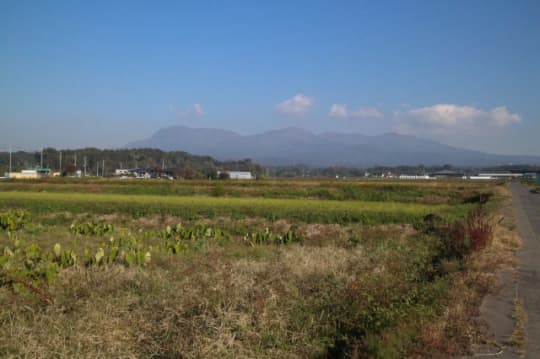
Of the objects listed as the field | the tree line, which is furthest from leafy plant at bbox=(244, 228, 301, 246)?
the tree line

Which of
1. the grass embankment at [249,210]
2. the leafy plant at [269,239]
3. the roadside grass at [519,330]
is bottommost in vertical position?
the leafy plant at [269,239]

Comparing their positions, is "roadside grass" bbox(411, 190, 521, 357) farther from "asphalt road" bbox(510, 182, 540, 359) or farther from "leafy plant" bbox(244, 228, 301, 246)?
"leafy plant" bbox(244, 228, 301, 246)

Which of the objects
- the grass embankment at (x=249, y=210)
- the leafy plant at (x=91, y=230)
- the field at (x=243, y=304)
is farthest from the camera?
the grass embankment at (x=249, y=210)

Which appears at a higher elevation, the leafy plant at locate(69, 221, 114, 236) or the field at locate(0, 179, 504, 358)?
the field at locate(0, 179, 504, 358)

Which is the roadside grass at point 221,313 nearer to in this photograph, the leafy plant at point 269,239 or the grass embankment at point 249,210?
the leafy plant at point 269,239

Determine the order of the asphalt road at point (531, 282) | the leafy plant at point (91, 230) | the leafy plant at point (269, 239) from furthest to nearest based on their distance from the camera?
the leafy plant at point (91, 230), the leafy plant at point (269, 239), the asphalt road at point (531, 282)

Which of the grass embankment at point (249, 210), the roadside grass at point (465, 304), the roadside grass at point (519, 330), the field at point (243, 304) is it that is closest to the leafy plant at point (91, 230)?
the field at point (243, 304)

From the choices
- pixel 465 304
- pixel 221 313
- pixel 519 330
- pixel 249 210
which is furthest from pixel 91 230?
pixel 519 330

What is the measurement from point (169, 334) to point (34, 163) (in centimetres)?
13593

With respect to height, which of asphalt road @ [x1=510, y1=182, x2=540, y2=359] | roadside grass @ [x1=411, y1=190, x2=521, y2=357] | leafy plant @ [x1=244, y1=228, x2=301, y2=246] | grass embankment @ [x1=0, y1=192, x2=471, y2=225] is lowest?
leafy plant @ [x1=244, y1=228, x2=301, y2=246]

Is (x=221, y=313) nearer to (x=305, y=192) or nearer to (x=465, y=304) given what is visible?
(x=465, y=304)

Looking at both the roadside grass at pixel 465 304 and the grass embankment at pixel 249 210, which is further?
the grass embankment at pixel 249 210

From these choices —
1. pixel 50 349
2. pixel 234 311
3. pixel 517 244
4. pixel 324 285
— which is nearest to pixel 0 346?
pixel 50 349

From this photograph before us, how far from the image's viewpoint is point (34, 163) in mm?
127625
